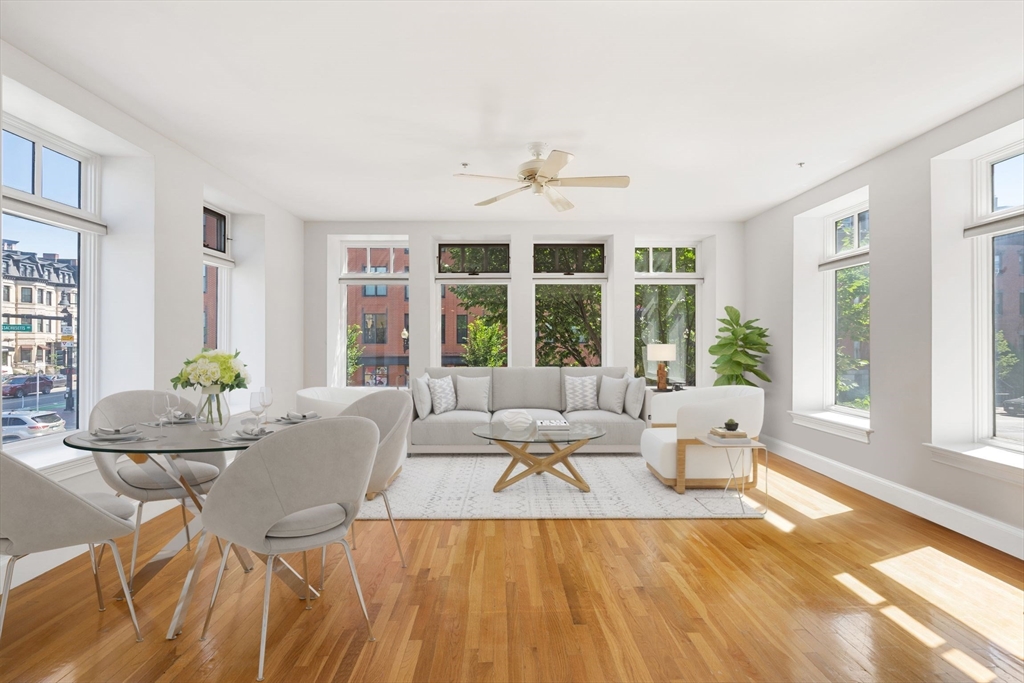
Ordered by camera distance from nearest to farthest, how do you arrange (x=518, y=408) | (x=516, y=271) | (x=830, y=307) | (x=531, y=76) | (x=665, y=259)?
(x=531, y=76)
(x=830, y=307)
(x=518, y=408)
(x=516, y=271)
(x=665, y=259)

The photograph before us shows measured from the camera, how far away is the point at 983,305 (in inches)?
150

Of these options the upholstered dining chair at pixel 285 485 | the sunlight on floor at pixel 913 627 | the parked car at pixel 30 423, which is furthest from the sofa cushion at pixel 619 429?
the parked car at pixel 30 423

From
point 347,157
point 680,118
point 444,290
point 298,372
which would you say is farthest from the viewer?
point 444,290

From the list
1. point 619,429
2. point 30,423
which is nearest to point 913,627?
point 619,429

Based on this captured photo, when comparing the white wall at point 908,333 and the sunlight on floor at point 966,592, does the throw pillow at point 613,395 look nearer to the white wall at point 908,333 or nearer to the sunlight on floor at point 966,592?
the white wall at point 908,333

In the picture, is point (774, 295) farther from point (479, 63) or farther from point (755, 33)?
point (479, 63)

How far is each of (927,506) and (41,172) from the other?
6360 mm

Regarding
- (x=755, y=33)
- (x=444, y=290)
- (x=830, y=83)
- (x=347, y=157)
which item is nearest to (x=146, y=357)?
(x=347, y=157)

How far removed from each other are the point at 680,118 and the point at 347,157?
265 cm

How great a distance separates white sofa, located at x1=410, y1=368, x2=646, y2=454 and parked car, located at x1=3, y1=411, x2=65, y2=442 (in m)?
2.92

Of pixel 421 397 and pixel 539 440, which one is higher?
pixel 421 397

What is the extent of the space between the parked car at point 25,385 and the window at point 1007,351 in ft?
20.9

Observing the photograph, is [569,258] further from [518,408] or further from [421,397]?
[421,397]

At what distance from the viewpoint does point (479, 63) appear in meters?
2.91
